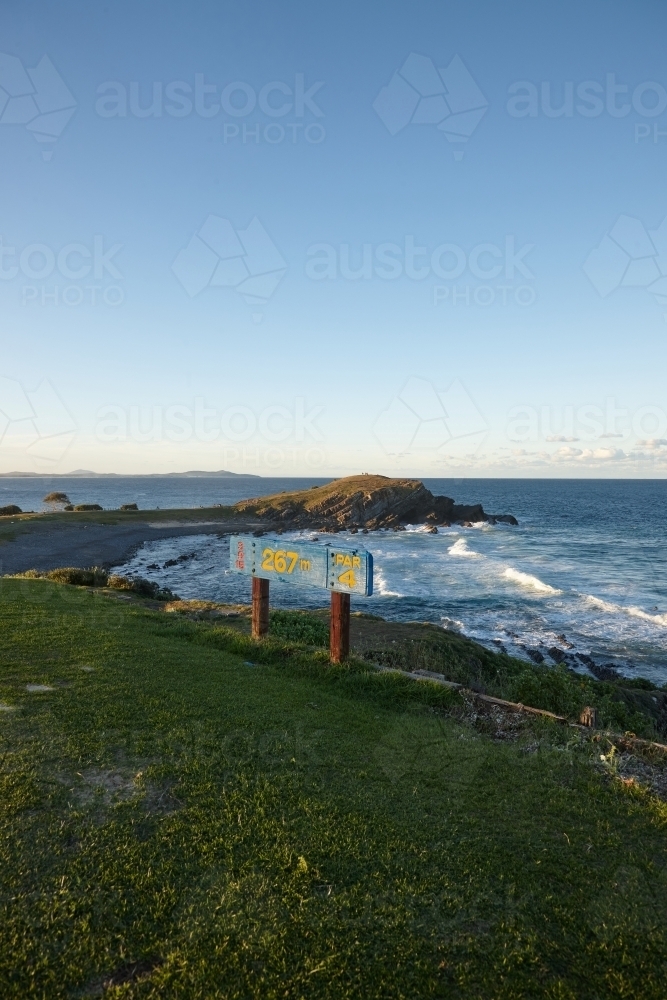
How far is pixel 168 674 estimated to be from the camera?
8.58 meters

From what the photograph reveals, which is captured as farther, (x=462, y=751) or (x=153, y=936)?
(x=462, y=751)

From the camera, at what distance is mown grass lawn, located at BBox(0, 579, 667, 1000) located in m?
3.41

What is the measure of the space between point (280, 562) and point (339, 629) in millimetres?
1757

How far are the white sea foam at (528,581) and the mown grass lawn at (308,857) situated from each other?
1162 inches

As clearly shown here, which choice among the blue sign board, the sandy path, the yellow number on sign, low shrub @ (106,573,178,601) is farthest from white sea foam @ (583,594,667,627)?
the sandy path

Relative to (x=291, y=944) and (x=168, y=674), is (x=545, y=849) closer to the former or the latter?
(x=291, y=944)

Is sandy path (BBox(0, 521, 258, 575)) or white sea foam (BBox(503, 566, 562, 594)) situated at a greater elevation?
sandy path (BBox(0, 521, 258, 575))

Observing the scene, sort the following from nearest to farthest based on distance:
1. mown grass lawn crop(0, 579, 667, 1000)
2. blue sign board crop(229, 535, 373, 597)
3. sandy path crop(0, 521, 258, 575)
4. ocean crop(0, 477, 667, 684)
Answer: mown grass lawn crop(0, 579, 667, 1000), blue sign board crop(229, 535, 373, 597), ocean crop(0, 477, 667, 684), sandy path crop(0, 521, 258, 575)

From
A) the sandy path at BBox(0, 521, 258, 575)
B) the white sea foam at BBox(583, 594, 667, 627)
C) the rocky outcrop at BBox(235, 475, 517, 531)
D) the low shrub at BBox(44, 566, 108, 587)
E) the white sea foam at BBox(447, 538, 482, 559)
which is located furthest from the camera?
the rocky outcrop at BBox(235, 475, 517, 531)

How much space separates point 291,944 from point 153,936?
91 centimetres

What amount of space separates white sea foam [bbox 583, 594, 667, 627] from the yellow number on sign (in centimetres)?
2517

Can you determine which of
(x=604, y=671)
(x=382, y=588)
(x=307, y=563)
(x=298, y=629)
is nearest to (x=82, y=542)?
(x=382, y=588)

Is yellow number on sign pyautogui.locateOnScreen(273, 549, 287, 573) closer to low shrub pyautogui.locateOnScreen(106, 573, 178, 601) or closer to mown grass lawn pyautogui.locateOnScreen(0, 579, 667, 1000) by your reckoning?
mown grass lawn pyautogui.locateOnScreen(0, 579, 667, 1000)

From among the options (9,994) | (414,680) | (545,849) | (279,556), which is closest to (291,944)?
(9,994)
